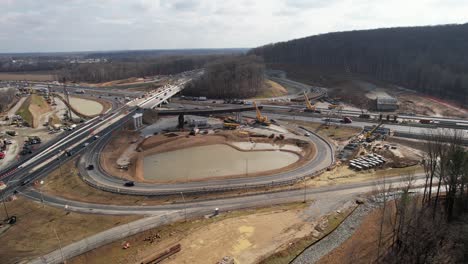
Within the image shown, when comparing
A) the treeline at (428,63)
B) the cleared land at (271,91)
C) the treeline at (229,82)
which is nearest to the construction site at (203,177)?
the cleared land at (271,91)

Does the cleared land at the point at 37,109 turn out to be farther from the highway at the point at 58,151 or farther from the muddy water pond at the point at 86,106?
the highway at the point at 58,151

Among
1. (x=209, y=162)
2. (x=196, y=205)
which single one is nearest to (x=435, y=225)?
(x=196, y=205)

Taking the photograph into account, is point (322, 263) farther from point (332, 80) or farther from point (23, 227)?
point (332, 80)

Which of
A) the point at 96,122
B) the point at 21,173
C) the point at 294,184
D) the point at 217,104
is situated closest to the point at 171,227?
the point at 294,184

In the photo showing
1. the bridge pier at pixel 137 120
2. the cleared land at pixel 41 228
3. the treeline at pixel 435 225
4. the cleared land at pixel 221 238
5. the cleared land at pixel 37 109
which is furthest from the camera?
the cleared land at pixel 37 109

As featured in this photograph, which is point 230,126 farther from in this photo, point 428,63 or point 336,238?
point 428,63

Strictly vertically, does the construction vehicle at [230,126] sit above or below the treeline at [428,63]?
below

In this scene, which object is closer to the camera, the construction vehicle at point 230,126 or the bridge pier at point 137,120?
the bridge pier at point 137,120

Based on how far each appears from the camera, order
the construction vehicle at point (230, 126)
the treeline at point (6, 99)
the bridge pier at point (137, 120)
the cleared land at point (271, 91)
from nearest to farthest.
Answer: the bridge pier at point (137, 120) → the construction vehicle at point (230, 126) → the treeline at point (6, 99) → the cleared land at point (271, 91)

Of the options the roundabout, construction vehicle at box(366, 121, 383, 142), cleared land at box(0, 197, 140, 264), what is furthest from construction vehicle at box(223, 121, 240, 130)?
cleared land at box(0, 197, 140, 264)
